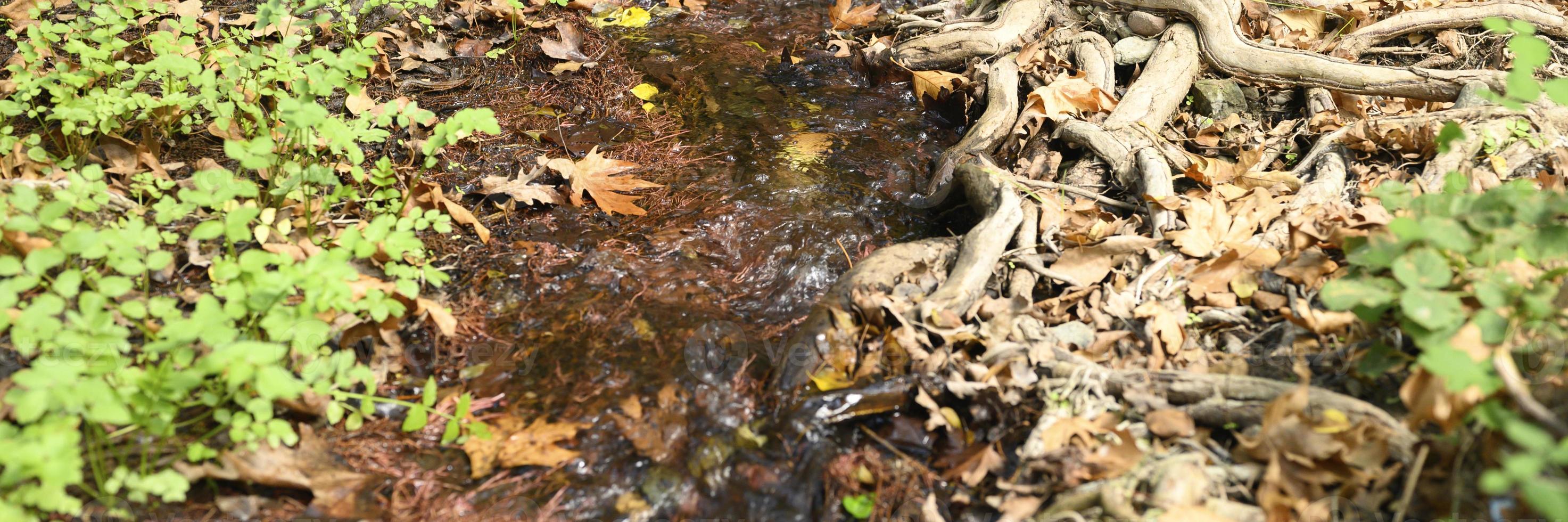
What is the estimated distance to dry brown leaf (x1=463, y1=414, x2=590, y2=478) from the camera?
2744 mm

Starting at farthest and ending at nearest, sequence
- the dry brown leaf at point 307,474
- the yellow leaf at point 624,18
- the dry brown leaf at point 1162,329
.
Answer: the yellow leaf at point 624,18 < the dry brown leaf at point 1162,329 < the dry brown leaf at point 307,474

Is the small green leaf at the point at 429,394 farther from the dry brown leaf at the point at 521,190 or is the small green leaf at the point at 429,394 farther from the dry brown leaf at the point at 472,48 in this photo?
the dry brown leaf at the point at 472,48

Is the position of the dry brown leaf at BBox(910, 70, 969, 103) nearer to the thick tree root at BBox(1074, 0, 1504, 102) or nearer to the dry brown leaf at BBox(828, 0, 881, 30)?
the dry brown leaf at BBox(828, 0, 881, 30)

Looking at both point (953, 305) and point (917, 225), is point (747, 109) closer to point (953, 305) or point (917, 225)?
point (917, 225)

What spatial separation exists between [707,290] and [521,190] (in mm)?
1102

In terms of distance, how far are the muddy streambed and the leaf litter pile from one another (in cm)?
25

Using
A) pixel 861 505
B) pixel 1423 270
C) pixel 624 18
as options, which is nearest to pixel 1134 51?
pixel 1423 270

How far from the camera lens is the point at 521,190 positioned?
3.94 metres

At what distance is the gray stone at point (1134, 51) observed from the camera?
501cm

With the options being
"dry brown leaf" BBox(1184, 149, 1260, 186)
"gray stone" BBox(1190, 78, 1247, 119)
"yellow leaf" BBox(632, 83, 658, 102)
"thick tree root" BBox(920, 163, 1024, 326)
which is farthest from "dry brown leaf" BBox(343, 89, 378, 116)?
"gray stone" BBox(1190, 78, 1247, 119)

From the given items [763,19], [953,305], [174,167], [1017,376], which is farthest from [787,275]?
[763,19]

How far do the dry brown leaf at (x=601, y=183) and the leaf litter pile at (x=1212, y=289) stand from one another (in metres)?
1.31

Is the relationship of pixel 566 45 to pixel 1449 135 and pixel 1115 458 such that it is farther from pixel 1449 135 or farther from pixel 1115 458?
pixel 1449 135

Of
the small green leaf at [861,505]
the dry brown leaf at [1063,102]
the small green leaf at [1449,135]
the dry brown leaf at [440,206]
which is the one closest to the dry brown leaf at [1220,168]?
the dry brown leaf at [1063,102]
